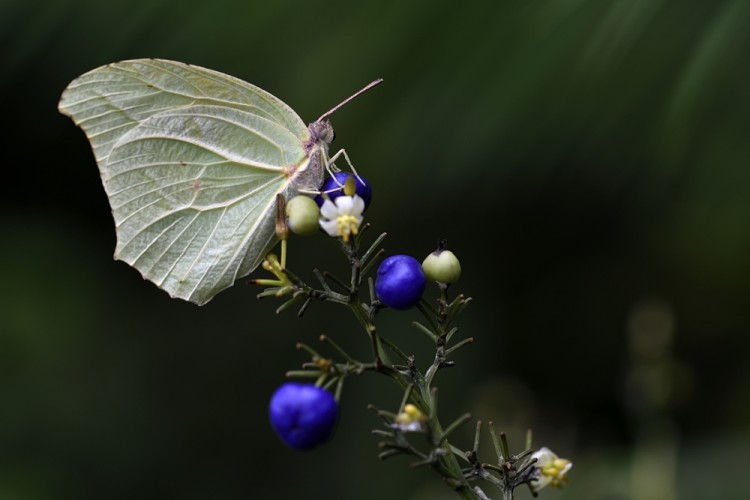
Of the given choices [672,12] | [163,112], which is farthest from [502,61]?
[163,112]

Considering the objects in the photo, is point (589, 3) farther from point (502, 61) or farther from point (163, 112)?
point (163, 112)

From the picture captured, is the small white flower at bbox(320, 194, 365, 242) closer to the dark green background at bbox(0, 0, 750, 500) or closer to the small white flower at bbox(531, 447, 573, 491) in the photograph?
the small white flower at bbox(531, 447, 573, 491)

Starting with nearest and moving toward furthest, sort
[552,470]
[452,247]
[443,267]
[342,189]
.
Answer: [552,470] < [443,267] < [342,189] < [452,247]

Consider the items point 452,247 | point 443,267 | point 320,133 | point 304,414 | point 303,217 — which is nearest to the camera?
point 304,414

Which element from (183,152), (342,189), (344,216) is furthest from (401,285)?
(183,152)

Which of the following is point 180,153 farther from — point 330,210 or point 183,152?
point 330,210

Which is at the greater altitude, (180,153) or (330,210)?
(330,210)

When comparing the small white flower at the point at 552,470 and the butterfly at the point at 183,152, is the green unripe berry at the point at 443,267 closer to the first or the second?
the small white flower at the point at 552,470

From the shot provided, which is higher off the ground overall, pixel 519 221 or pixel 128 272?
pixel 519 221
